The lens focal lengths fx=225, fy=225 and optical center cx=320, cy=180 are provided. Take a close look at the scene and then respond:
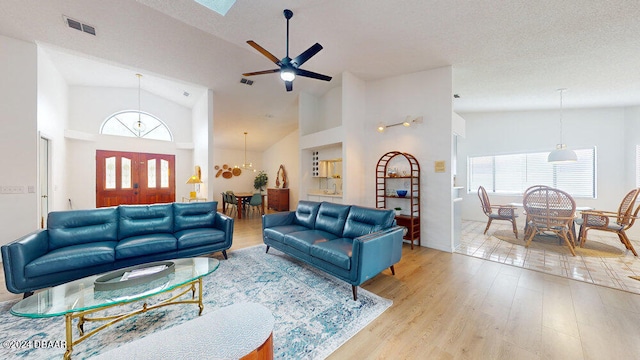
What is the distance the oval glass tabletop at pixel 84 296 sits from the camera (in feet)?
5.13

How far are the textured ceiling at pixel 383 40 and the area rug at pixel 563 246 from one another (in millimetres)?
2865

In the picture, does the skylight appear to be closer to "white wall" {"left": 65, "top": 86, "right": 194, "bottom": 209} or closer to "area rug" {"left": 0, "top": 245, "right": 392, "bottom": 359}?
"area rug" {"left": 0, "top": 245, "right": 392, "bottom": 359}

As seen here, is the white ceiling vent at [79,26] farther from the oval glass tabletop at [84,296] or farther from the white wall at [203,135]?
the oval glass tabletop at [84,296]

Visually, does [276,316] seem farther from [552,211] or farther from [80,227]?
[552,211]

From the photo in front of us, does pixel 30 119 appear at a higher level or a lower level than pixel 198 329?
higher

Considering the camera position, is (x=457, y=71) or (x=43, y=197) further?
(x=43, y=197)

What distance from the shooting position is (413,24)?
3.02 m

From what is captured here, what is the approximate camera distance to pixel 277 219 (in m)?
4.06

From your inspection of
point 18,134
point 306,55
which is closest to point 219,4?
point 306,55

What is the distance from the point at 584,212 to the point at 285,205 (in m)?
7.81

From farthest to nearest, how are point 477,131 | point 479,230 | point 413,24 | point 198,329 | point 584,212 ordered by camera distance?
point 477,131 < point 479,230 < point 584,212 < point 413,24 < point 198,329

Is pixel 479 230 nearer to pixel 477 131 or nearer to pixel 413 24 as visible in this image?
pixel 477 131

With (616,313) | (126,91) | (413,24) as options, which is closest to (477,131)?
(413,24)

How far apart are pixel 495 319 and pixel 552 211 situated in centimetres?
324
